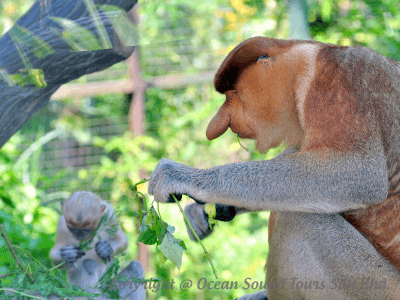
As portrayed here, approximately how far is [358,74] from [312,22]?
3107 mm

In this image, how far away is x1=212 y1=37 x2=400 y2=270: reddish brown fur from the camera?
1724 millimetres

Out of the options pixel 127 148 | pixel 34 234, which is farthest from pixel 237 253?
pixel 34 234

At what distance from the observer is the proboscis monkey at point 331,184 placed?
5.49ft

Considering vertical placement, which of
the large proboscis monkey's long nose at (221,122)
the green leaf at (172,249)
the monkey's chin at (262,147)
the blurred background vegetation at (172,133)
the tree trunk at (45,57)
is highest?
the tree trunk at (45,57)

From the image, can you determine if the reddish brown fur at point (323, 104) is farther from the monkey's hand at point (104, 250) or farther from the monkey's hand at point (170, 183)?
the monkey's hand at point (104, 250)

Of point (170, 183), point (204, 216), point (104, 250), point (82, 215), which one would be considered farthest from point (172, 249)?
point (82, 215)

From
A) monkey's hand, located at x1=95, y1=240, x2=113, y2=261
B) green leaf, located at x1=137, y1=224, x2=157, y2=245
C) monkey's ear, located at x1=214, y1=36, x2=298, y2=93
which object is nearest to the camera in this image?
green leaf, located at x1=137, y1=224, x2=157, y2=245

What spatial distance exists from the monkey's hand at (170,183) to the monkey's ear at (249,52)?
590 mm

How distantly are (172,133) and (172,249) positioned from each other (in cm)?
385

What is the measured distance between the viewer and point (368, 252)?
5.66 feet

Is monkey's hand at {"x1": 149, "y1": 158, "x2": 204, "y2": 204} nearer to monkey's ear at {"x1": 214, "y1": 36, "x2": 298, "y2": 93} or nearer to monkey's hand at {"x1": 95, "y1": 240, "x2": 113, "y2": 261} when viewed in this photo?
monkey's ear at {"x1": 214, "y1": 36, "x2": 298, "y2": 93}

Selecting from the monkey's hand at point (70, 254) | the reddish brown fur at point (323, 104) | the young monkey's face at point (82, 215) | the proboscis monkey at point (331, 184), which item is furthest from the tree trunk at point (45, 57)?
the proboscis monkey at point (331, 184)

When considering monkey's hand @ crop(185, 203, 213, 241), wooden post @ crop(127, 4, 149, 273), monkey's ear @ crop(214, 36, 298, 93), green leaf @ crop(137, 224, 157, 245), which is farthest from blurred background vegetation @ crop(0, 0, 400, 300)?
green leaf @ crop(137, 224, 157, 245)

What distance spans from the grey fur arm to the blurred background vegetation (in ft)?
9.18
